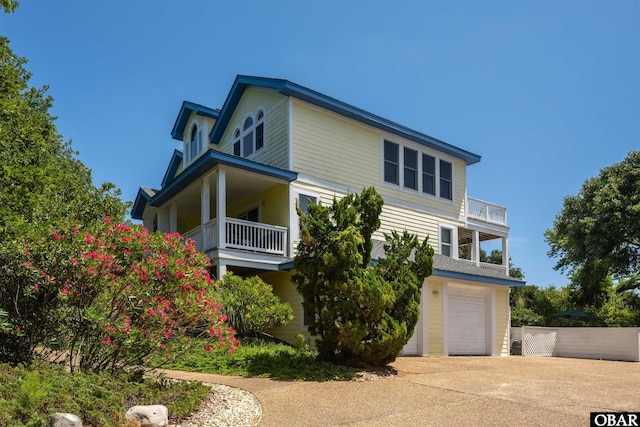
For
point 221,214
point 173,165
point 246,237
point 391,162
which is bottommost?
point 246,237

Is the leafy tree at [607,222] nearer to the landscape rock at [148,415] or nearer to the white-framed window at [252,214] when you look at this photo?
the white-framed window at [252,214]

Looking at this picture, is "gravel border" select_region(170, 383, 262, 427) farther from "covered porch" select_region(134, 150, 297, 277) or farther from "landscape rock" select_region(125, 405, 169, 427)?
"covered porch" select_region(134, 150, 297, 277)

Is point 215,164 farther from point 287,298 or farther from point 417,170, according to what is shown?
point 417,170

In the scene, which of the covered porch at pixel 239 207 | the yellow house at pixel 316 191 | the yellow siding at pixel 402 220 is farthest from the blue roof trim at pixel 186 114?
the yellow siding at pixel 402 220

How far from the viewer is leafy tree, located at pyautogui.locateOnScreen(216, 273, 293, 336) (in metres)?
13.8

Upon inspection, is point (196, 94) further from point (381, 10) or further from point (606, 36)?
point (606, 36)

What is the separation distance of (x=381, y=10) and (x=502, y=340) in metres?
13.3

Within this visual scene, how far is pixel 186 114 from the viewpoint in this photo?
23172 millimetres

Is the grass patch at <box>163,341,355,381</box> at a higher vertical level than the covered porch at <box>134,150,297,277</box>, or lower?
lower

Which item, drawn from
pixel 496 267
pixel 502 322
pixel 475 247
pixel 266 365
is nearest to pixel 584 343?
pixel 502 322

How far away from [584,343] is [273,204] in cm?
1244

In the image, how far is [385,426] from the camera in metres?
6.46

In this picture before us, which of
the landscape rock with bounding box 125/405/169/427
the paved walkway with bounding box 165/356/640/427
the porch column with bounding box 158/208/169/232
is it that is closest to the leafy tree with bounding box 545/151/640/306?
→ the paved walkway with bounding box 165/356/640/427

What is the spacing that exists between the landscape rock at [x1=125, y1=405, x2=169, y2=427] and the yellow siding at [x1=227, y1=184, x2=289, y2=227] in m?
11.1
